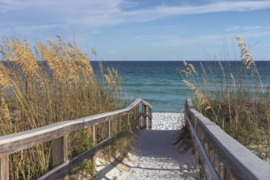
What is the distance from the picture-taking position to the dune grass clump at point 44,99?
2.44 metres

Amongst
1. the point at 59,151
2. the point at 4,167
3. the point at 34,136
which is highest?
the point at 34,136

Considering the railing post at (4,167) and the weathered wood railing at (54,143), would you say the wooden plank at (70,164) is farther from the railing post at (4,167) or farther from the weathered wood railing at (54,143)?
the railing post at (4,167)

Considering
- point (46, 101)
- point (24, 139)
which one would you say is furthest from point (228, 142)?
point (46, 101)

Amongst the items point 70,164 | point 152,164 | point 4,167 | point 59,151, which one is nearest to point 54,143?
point 59,151

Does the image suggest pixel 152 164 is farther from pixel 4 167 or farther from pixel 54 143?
pixel 4 167

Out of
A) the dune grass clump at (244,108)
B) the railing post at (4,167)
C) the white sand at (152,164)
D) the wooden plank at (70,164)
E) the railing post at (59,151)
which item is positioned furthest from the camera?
the white sand at (152,164)

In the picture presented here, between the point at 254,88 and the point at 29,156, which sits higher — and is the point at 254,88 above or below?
above

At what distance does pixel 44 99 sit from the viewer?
124 inches

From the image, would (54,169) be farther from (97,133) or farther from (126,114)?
(126,114)

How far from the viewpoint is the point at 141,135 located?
6227 millimetres

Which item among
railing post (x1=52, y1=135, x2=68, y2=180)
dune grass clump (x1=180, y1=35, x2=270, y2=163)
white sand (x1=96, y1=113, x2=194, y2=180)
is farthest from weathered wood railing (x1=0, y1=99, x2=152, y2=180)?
dune grass clump (x1=180, y1=35, x2=270, y2=163)

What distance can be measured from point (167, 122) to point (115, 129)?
627 cm

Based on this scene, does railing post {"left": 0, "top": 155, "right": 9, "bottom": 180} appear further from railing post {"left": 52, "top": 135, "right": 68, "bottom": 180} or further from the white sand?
the white sand

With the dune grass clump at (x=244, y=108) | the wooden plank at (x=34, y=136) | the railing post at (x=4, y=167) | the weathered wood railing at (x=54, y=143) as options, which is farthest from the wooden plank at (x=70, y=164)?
the dune grass clump at (x=244, y=108)
